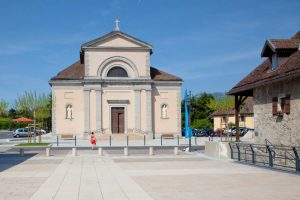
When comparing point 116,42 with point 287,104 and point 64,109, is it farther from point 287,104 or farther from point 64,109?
point 287,104

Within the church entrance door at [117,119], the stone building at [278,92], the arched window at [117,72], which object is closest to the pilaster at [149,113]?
the church entrance door at [117,119]

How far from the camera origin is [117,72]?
5491cm

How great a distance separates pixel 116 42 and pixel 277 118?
3409 cm

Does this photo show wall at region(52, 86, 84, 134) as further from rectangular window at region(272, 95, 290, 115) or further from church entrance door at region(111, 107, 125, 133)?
rectangular window at region(272, 95, 290, 115)

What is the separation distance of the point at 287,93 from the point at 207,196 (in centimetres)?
1129

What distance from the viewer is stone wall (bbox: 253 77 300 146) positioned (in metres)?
20.8

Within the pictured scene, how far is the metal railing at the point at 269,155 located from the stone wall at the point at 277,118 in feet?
4.48

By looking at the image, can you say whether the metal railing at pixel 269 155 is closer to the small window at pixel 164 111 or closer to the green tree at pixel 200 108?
the small window at pixel 164 111

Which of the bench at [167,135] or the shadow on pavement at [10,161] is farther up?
the bench at [167,135]

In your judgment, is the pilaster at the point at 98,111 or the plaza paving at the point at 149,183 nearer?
the plaza paving at the point at 149,183

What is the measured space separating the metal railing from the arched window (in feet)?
108

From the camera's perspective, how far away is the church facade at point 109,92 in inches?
2120

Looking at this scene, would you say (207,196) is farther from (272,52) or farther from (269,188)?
(272,52)

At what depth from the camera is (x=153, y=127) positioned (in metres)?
55.5
